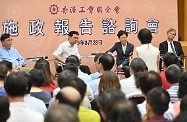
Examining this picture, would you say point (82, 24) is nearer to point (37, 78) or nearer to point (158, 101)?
point (37, 78)

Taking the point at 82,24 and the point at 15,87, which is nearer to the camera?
the point at 15,87

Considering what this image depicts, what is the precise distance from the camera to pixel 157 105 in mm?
2725

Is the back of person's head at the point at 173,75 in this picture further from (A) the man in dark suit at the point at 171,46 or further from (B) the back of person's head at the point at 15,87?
(A) the man in dark suit at the point at 171,46

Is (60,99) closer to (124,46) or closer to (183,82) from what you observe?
(183,82)

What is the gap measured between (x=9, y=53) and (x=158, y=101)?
4.65 m

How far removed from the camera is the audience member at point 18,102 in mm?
2873

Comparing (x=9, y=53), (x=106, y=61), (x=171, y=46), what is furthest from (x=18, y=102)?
(x=171, y=46)

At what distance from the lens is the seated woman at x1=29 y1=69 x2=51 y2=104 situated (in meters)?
3.96

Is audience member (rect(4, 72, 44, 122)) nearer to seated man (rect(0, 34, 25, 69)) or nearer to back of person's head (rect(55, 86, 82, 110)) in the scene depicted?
back of person's head (rect(55, 86, 82, 110))

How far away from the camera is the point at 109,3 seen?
799 centimetres

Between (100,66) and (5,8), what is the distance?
322 cm

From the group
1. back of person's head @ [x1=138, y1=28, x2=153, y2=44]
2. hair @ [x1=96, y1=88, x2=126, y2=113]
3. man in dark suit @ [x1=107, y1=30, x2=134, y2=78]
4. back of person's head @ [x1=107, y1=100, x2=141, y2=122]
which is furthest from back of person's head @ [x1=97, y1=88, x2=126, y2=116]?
man in dark suit @ [x1=107, y1=30, x2=134, y2=78]

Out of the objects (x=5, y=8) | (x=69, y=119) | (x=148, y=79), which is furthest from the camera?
(x=5, y=8)

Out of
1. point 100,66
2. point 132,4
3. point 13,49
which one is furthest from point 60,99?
point 132,4
